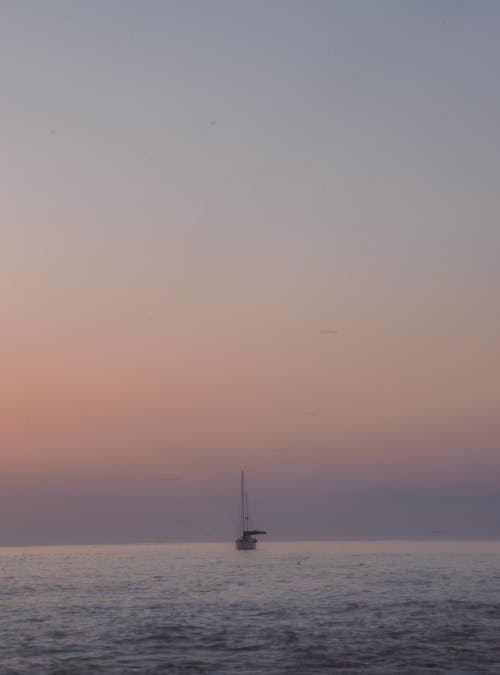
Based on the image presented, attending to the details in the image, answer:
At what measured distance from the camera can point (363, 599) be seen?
74062 mm

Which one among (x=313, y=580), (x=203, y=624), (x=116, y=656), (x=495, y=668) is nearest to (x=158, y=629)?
(x=203, y=624)

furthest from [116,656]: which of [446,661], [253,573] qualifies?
[253,573]

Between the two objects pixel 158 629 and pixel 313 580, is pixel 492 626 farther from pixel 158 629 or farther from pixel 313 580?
pixel 313 580

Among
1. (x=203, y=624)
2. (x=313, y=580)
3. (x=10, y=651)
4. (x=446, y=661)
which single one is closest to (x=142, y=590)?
(x=313, y=580)

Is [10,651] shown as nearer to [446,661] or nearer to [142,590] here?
[446,661]

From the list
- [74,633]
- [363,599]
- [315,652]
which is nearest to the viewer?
[315,652]

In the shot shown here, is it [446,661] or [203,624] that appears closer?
[446,661]

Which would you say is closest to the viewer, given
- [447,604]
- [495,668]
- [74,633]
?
[495,668]

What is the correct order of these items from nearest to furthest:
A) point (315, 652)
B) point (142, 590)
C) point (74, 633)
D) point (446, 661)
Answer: point (446, 661) → point (315, 652) → point (74, 633) → point (142, 590)

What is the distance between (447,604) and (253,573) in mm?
59029

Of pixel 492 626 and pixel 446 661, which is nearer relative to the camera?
pixel 446 661

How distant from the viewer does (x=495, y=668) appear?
117 ft

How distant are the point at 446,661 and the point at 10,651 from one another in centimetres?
2413

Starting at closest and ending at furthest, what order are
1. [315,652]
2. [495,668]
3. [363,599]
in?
[495,668] → [315,652] → [363,599]
